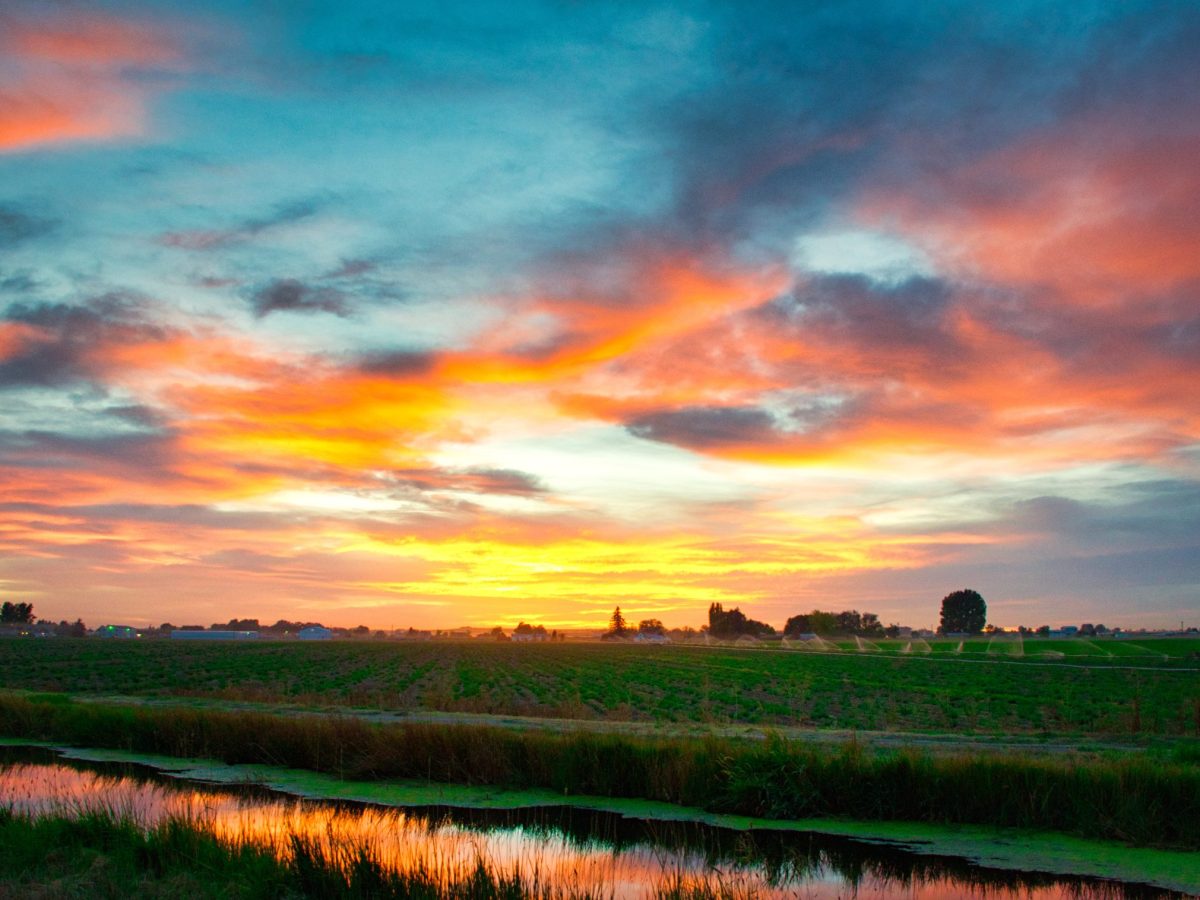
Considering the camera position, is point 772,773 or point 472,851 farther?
point 772,773

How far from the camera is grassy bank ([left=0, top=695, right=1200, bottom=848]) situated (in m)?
14.5

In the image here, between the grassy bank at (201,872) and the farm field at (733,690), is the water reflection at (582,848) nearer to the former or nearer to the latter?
the grassy bank at (201,872)

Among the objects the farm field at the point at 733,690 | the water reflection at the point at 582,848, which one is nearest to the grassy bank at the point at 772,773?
the water reflection at the point at 582,848

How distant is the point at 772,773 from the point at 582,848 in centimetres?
422

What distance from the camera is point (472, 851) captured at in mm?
12562

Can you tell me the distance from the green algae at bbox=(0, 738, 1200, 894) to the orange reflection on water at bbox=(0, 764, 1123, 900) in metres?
1.06

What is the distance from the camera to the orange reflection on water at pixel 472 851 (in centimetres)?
1001

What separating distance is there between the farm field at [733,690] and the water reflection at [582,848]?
48.5 feet

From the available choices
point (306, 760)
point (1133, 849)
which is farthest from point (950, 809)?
point (306, 760)

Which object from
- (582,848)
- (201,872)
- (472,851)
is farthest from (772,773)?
(201,872)

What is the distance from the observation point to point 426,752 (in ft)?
62.1

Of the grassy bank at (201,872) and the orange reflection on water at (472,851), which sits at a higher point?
the grassy bank at (201,872)

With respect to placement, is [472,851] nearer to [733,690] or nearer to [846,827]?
[846,827]

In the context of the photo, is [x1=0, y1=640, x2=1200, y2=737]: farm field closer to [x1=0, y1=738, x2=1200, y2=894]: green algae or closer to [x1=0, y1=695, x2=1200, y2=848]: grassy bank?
[x1=0, y1=695, x2=1200, y2=848]: grassy bank
